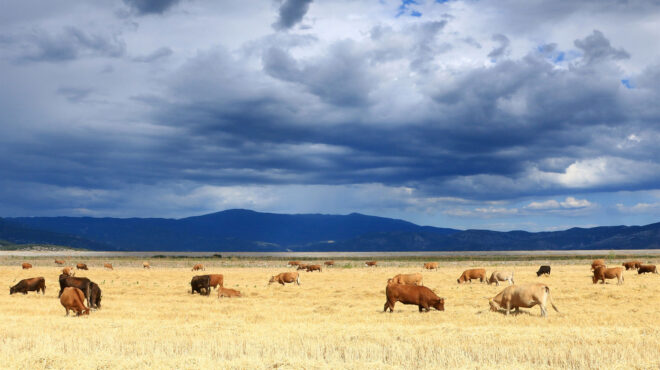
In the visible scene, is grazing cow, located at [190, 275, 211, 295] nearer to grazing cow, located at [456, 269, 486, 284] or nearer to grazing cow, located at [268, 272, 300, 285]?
grazing cow, located at [268, 272, 300, 285]

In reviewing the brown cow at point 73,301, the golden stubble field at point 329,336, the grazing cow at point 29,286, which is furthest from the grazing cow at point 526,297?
the grazing cow at point 29,286

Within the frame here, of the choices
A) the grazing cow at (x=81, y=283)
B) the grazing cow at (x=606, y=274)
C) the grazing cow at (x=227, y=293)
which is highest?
the grazing cow at (x=81, y=283)

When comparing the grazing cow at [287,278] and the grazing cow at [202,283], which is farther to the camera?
the grazing cow at [287,278]

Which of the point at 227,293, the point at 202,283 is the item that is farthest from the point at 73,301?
the point at 202,283

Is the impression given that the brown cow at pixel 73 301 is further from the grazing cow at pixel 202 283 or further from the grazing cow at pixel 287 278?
the grazing cow at pixel 287 278

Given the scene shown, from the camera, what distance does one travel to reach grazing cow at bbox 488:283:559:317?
917 inches

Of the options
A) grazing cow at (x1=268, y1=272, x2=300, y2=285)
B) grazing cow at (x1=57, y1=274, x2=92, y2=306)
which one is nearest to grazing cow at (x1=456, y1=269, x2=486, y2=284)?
grazing cow at (x1=268, y1=272, x2=300, y2=285)

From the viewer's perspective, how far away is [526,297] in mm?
23594

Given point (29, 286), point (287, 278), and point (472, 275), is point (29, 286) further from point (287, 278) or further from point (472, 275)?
point (472, 275)

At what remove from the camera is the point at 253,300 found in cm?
3281

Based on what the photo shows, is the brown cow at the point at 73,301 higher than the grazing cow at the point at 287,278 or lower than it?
higher

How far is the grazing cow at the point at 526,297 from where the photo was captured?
2330 centimetres

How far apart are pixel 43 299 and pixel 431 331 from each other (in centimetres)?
2510

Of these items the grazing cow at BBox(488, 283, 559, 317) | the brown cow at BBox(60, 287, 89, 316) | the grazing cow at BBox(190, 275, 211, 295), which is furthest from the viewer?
the grazing cow at BBox(190, 275, 211, 295)
